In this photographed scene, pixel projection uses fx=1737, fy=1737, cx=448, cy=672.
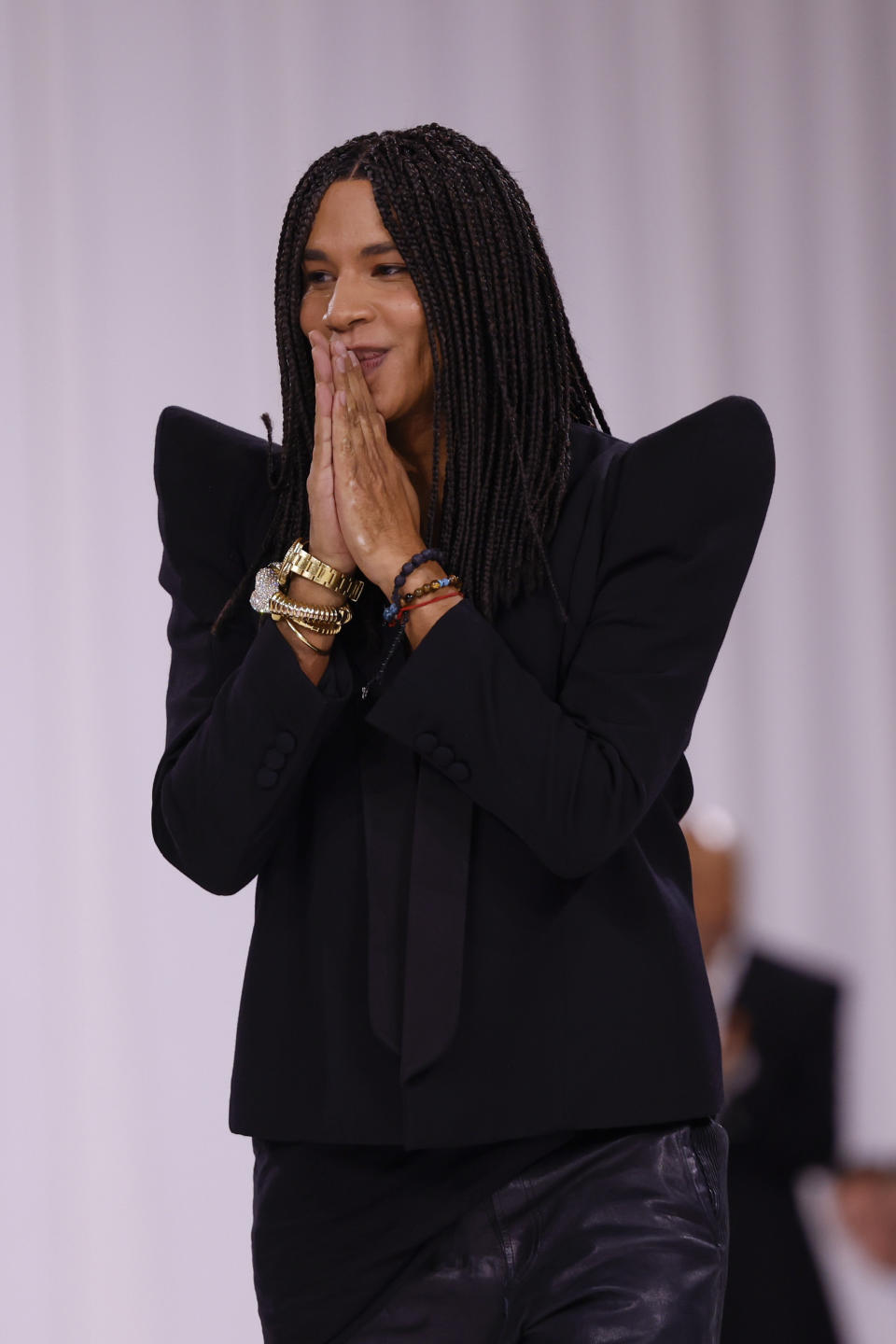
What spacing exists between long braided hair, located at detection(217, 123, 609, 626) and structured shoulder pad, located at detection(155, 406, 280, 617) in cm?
5

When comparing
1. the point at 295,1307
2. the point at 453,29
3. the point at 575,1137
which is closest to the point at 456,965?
the point at 575,1137

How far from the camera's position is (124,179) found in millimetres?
3117

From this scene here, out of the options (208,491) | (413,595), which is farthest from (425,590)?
(208,491)

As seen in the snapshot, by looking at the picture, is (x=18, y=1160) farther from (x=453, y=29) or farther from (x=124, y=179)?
(x=453, y=29)

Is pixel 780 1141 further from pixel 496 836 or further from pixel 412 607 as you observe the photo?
pixel 412 607

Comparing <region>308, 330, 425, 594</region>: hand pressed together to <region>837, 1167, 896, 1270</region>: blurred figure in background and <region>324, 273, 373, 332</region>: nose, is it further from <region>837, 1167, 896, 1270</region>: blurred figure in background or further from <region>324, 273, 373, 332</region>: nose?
<region>837, 1167, 896, 1270</region>: blurred figure in background

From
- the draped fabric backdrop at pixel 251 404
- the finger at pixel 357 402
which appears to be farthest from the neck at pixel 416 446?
the draped fabric backdrop at pixel 251 404

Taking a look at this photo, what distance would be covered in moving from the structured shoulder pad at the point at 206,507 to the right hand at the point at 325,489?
175mm

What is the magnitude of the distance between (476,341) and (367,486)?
0.63ft

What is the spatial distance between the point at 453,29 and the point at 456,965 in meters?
2.28

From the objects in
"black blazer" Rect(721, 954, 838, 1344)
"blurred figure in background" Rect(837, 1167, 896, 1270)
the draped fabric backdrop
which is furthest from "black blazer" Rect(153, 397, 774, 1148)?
"blurred figure in background" Rect(837, 1167, 896, 1270)

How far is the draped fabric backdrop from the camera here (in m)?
3.04

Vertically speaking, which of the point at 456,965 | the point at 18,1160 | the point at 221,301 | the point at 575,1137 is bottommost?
the point at 18,1160

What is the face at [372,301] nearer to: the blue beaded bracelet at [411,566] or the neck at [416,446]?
the neck at [416,446]
